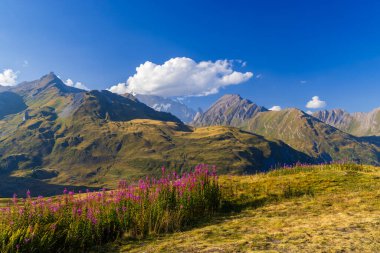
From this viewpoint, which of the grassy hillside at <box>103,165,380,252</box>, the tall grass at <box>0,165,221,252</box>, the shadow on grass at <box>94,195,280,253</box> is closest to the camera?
the grassy hillside at <box>103,165,380,252</box>

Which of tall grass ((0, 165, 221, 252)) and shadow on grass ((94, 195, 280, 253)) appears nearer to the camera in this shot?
tall grass ((0, 165, 221, 252))

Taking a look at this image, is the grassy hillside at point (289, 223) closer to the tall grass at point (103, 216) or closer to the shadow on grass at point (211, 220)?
the shadow on grass at point (211, 220)

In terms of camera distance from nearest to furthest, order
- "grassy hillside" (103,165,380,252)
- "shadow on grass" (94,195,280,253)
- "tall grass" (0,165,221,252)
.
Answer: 1. "grassy hillside" (103,165,380,252)
2. "tall grass" (0,165,221,252)
3. "shadow on grass" (94,195,280,253)

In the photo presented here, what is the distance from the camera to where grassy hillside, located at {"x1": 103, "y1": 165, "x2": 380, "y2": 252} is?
25.0 ft

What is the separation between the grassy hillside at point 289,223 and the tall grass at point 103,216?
778mm

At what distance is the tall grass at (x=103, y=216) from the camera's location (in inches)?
343

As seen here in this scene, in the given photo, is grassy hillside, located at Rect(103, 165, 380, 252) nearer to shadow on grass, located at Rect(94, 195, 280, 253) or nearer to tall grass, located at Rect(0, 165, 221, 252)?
shadow on grass, located at Rect(94, 195, 280, 253)

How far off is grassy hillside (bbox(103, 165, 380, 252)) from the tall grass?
0.78 m

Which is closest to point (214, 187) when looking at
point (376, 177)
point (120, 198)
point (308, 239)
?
point (120, 198)

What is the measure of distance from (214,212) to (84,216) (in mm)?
5598

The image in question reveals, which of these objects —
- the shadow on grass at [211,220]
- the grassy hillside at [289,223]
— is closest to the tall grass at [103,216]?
the shadow on grass at [211,220]

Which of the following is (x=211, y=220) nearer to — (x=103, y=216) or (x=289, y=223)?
(x=289, y=223)

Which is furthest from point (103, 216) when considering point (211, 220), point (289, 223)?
point (289, 223)

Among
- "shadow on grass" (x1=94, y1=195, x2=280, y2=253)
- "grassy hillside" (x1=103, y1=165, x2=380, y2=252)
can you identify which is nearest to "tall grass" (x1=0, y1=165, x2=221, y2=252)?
"shadow on grass" (x1=94, y1=195, x2=280, y2=253)
